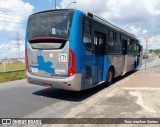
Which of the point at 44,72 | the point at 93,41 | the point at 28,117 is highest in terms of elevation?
the point at 93,41

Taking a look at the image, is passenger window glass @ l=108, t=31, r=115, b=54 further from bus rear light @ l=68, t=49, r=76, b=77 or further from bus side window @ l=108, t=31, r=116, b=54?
bus rear light @ l=68, t=49, r=76, b=77

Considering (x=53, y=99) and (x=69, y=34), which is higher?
(x=69, y=34)

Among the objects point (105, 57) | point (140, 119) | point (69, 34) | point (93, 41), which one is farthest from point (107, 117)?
point (105, 57)

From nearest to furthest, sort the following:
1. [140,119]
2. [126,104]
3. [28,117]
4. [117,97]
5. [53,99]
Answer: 1. [140,119]
2. [28,117]
3. [126,104]
4. [117,97]
5. [53,99]

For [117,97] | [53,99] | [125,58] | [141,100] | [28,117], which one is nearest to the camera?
[28,117]

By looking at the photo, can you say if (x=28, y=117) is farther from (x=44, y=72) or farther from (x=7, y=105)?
(x=44, y=72)

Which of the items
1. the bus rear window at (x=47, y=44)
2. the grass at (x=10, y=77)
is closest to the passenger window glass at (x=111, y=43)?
the bus rear window at (x=47, y=44)

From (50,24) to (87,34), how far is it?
1437 millimetres

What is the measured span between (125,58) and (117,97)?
7.14m

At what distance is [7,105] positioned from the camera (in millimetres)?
7273

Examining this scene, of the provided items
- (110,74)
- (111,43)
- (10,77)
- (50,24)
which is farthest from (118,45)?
(10,77)

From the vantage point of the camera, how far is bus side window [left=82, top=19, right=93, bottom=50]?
7.83 meters

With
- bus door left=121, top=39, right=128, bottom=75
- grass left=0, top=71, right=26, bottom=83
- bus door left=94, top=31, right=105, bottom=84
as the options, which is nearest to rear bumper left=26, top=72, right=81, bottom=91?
bus door left=94, top=31, right=105, bottom=84

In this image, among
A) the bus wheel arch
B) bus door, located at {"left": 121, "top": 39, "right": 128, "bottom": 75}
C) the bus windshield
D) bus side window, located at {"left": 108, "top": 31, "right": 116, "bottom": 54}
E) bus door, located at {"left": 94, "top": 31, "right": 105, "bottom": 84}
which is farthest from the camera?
bus door, located at {"left": 121, "top": 39, "right": 128, "bottom": 75}
